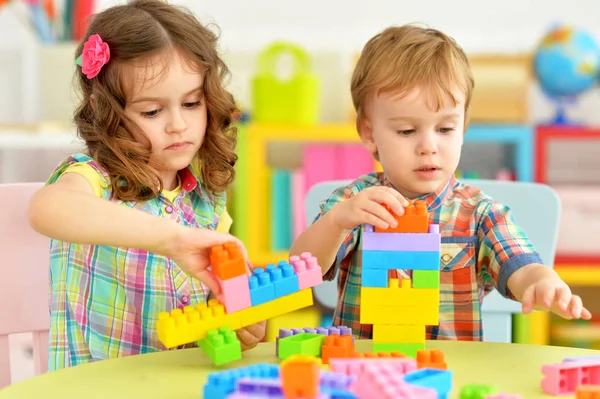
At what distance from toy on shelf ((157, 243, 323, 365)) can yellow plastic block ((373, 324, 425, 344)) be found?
0.28 feet

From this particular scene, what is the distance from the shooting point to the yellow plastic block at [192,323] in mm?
884

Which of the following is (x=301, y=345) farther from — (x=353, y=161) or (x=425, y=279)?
(x=353, y=161)

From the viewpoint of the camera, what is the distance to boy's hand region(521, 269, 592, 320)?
92 centimetres

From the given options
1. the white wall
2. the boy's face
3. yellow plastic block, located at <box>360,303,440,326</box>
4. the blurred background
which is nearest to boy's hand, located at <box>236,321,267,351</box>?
yellow plastic block, located at <box>360,303,440,326</box>

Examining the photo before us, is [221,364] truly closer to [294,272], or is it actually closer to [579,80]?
[294,272]

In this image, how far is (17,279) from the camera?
1189 mm

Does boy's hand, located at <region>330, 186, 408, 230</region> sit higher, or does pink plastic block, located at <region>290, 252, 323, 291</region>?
boy's hand, located at <region>330, 186, 408, 230</region>

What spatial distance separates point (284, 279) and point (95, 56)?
47 cm

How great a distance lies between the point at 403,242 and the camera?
942 millimetres

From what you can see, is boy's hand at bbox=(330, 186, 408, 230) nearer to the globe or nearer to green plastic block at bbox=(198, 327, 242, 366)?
green plastic block at bbox=(198, 327, 242, 366)

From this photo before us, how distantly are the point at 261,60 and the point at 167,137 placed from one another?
5.50 feet

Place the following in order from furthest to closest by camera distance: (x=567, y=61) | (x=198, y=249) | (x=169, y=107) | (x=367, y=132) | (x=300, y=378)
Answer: (x=567, y=61) < (x=367, y=132) < (x=169, y=107) < (x=198, y=249) < (x=300, y=378)

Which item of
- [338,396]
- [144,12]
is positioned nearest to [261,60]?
[144,12]

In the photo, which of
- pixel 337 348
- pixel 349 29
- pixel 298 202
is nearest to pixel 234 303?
pixel 337 348
